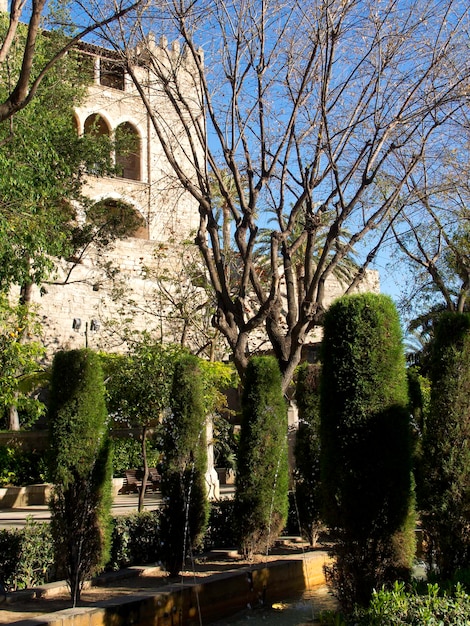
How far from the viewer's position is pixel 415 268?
18.0m

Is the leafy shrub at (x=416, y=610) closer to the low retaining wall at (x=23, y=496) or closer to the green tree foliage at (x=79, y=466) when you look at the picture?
the green tree foliage at (x=79, y=466)

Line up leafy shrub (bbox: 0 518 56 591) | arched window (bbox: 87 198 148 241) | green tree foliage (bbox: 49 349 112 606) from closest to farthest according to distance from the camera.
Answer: green tree foliage (bbox: 49 349 112 606) → leafy shrub (bbox: 0 518 56 591) → arched window (bbox: 87 198 148 241)

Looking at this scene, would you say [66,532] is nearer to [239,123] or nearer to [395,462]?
A: [395,462]

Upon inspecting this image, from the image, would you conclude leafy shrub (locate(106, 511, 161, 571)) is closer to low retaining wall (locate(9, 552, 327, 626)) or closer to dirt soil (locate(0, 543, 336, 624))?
dirt soil (locate(0, 543, 336, 624))

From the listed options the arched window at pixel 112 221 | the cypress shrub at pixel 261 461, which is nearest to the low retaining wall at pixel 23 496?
the cypress shrub at pixel 261 461

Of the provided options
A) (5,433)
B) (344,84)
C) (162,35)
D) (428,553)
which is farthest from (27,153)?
(5,433)

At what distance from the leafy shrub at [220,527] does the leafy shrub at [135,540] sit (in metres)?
1.14

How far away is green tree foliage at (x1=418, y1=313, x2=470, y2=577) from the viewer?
6.54m

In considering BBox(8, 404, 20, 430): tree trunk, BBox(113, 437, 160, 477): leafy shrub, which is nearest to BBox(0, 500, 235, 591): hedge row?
BBox(113, 437, 160, 477): leafy shrub

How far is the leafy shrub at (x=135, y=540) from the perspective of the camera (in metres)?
8.26

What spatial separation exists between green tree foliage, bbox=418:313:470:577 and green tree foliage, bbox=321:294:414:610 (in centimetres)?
79

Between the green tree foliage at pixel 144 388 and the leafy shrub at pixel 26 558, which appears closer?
the leafy shrub at pixel 26 558

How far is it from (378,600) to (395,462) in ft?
4.54

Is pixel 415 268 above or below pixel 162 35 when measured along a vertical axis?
below
